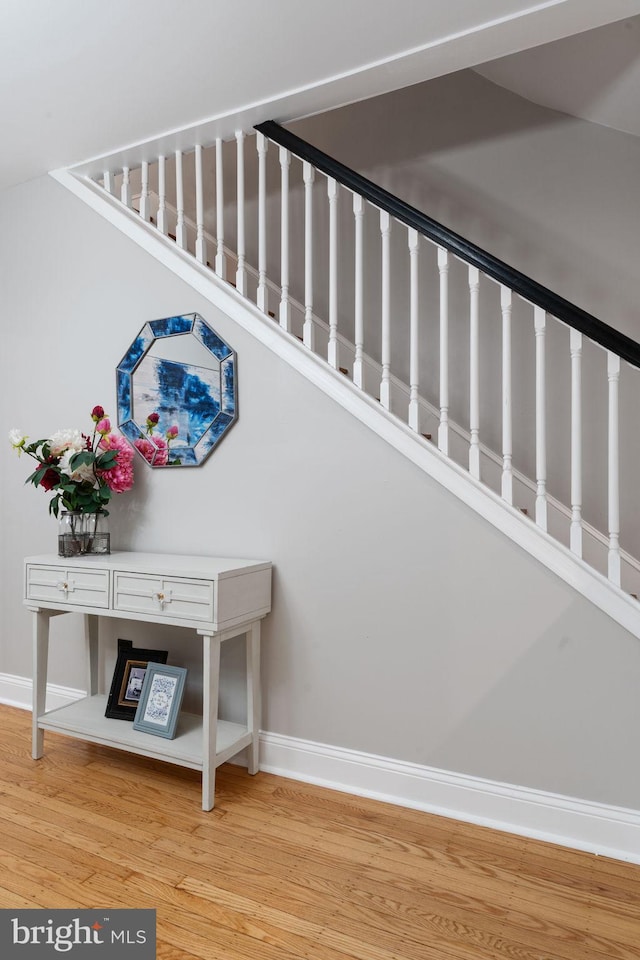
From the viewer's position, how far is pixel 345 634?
2301 mm

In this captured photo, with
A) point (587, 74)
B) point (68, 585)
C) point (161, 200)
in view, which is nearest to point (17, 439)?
point (68, 585)

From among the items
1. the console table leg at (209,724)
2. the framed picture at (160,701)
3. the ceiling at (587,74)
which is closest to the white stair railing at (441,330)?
the ceiling at (587,74)

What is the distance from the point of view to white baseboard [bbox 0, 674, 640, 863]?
1898 mm

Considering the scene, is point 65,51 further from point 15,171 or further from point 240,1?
point 15,171

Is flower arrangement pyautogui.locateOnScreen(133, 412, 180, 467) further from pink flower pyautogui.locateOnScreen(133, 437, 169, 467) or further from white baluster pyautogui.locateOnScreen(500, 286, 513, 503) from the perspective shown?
white baluster pyautogui.locateOnScreen(500, 286, 513, 503)

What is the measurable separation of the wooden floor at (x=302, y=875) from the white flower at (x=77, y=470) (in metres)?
1.16

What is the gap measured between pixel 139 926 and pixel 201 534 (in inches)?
54.3

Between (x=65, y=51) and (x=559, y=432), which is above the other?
(x=65, y=51)

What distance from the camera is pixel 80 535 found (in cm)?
258

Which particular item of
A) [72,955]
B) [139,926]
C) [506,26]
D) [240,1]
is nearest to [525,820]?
[139,926]

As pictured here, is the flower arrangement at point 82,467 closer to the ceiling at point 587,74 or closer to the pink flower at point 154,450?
the pink flower at point 154,450

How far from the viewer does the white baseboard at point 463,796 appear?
190cm

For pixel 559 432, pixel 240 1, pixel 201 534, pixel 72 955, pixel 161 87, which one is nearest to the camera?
pixel 72 955

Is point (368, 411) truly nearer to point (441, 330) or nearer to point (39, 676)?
point (441, 330)
